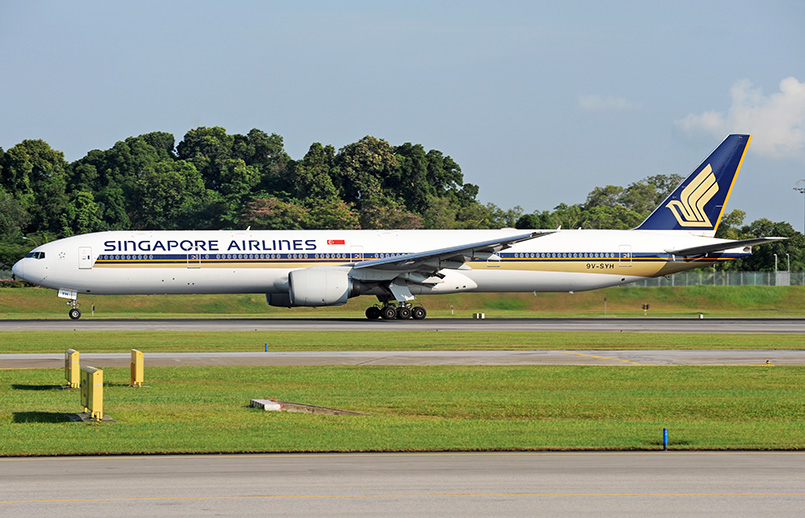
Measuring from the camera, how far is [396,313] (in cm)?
4744

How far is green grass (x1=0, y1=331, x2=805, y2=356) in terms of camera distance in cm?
3203

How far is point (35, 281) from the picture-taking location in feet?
154

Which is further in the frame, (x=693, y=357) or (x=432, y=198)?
(x=432, y=198)

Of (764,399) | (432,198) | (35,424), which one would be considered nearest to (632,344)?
(764,399)

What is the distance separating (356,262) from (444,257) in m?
4.79

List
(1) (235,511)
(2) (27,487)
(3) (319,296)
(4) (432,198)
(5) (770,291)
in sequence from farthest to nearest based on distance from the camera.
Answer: (4) (432,198) < (5) (770,291) < (3) (319,296) < (2) (27,487) < (1) (235,511)

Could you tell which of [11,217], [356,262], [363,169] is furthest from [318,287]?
[363,169]

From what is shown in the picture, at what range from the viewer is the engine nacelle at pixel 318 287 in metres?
44.2

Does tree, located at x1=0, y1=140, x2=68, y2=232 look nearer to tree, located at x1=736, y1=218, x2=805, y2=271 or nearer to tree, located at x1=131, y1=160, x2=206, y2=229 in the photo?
tree, located at x1=131, y1=160, x2=206, y2=229

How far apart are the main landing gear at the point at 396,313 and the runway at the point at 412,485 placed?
33.6 m

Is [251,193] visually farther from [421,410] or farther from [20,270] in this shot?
[421,410]

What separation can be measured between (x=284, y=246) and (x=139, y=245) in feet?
23.5

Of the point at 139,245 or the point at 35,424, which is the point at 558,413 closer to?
the point at 35,424

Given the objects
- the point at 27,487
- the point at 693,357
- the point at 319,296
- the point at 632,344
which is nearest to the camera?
the point at 27,487
